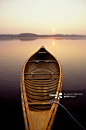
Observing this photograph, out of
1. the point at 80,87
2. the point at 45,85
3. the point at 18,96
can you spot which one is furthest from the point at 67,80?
the point at 18,96

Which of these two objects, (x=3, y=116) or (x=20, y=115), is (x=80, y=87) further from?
(x=3, y=116)

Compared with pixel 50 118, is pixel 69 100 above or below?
below

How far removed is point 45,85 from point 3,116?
319 centimetres

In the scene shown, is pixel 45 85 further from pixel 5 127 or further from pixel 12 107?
pixel 5 127

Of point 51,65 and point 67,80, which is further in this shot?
point 51,65

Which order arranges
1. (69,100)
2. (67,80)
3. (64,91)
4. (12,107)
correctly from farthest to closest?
(67,80), (64,91), (69,100), (12,107)

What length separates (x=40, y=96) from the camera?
641 centimetres

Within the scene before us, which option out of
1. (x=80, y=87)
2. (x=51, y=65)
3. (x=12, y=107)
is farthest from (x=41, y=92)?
(x=51, y=65)

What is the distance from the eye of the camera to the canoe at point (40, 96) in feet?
13.6

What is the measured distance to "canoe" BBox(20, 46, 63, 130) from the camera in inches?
163

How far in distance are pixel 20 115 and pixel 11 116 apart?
1.76ft

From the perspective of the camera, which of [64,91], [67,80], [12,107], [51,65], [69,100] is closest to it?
[12,107]

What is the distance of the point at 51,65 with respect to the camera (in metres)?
12.5

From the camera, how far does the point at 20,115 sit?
6941 millimetres
